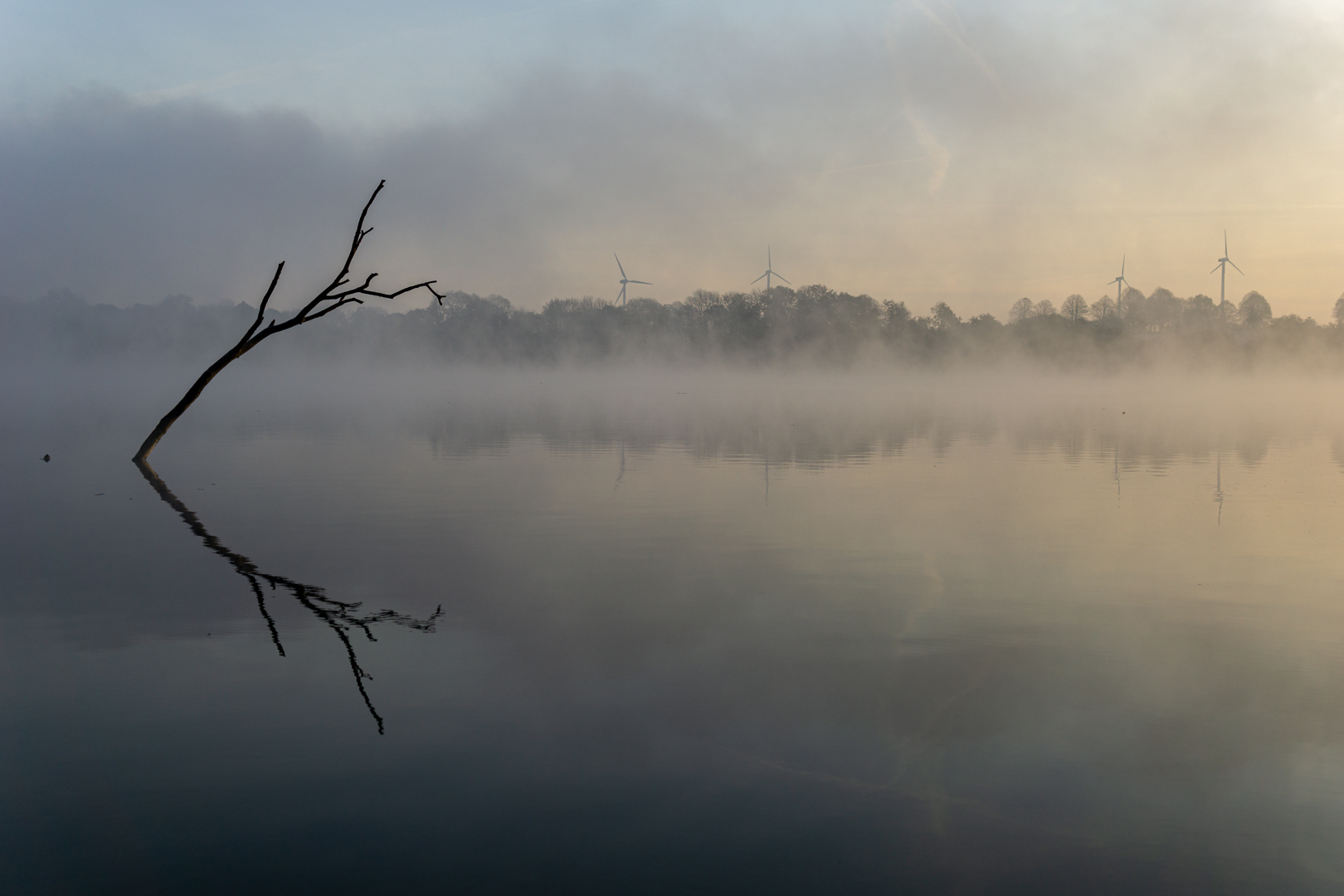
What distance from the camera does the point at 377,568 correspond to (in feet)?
42.3

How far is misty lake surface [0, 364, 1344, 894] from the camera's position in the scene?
18.1ft

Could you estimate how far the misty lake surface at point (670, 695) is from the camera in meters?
5.52

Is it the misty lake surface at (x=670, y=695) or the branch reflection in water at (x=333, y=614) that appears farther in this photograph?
the branch reflection in water at (x=333, y=614)

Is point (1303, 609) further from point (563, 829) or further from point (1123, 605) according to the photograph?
point (563, 829)

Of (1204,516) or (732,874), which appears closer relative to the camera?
(732,874)

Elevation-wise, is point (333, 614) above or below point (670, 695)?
above

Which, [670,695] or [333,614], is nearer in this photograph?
[670,695]

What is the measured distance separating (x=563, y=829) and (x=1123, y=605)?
810cm

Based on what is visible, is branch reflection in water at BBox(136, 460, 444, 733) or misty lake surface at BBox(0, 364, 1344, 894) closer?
misty lake surface at BBox(0, 364, 1344, 894)

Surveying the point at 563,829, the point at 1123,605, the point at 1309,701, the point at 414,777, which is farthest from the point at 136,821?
the point at 1123,605

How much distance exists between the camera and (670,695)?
7906 mm

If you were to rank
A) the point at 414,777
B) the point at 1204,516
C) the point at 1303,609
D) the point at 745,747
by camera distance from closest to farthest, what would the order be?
the point at 414,777 < the point at 745,747 < the point at 1303,609 < the point at 1204,516

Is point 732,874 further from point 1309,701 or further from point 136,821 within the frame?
point 1309,701

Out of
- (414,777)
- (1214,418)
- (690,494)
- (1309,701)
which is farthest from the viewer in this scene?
(1214,418)
